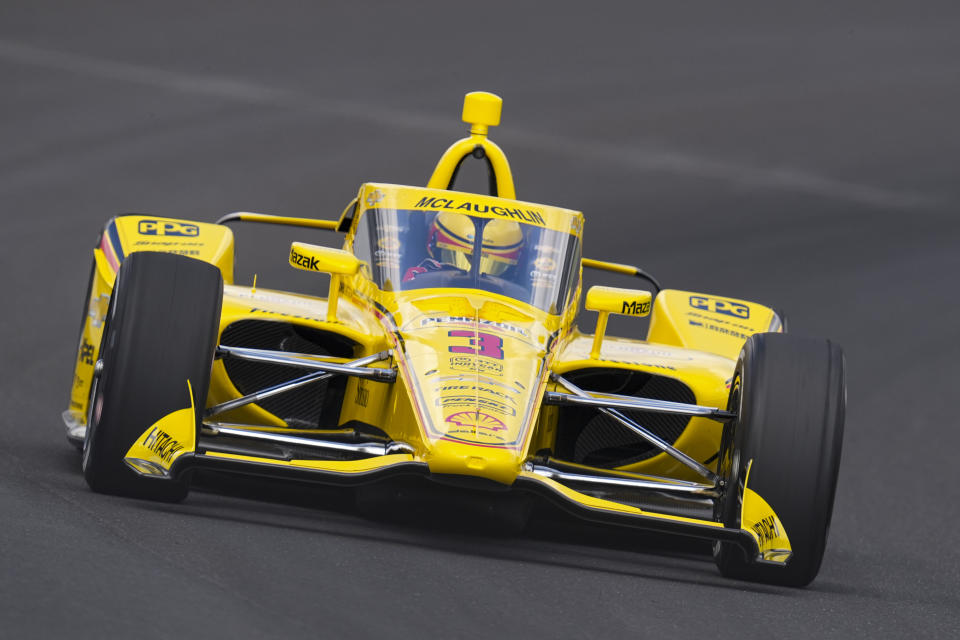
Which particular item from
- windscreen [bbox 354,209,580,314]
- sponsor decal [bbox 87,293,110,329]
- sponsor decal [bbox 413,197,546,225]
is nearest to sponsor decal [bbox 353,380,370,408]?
windscreen [bbox 354,209,580,314]

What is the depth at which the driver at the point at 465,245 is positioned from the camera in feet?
25.9

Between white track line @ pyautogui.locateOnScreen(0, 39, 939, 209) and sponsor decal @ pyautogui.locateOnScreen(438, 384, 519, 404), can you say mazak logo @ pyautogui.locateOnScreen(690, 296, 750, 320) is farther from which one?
white track line @ pyautogui.locateOnScreen(0, 39, 939, 209)

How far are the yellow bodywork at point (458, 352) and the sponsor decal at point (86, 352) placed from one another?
0.05 ft

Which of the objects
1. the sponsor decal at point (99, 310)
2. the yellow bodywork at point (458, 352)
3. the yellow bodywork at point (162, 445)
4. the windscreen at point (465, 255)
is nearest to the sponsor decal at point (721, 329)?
the yellow bodywork at point (458, 352)

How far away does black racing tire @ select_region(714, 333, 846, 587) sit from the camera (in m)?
6.65

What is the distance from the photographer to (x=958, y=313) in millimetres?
16828

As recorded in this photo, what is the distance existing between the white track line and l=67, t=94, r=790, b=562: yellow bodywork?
11926mm

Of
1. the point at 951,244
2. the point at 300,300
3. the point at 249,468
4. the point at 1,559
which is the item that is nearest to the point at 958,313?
the point at 951,244

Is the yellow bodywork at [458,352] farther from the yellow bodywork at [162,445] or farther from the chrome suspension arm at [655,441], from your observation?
the chrome suspension arm at [655,441]

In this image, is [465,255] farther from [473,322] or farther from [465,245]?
[473,322]

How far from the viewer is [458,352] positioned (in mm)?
6969

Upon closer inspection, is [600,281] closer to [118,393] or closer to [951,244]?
[951,244]

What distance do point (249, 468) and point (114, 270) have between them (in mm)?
2669

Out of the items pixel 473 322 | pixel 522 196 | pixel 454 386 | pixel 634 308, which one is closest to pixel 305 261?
pixel 473 322
